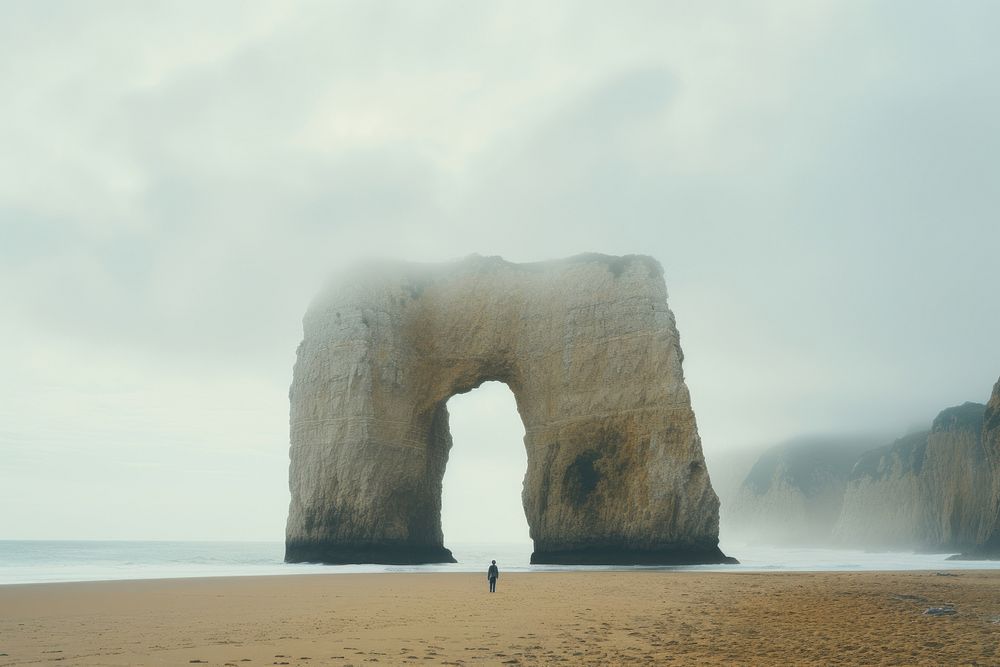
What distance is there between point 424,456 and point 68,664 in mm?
30028

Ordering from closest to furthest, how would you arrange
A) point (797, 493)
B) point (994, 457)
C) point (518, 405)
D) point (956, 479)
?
point (518, 405), point (994, 457), point (956, 479), point (797, 493)

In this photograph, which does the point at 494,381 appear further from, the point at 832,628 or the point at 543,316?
the point at 832,628

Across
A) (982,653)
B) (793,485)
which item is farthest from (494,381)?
(793,485)

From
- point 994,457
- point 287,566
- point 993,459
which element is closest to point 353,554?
point 287,566

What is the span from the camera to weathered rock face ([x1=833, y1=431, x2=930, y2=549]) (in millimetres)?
69012

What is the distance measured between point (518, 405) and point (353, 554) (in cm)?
1078

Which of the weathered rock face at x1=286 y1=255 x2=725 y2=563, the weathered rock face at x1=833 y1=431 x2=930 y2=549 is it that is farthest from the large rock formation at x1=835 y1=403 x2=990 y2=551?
the weathered rock face at x1=286 y1=255 x2=725 y2=563

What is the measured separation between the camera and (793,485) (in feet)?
336

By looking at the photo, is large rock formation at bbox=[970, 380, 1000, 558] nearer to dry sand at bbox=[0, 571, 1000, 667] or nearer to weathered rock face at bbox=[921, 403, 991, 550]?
weathered rock face at bbox=[921, 403, 991, 550]

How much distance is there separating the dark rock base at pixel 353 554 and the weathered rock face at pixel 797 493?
7440 cm

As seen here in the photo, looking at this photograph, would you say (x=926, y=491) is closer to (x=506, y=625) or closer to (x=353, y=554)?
(x=353, y=554)

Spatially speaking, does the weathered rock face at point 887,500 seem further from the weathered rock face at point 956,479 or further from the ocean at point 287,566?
the ocean at point 287,566

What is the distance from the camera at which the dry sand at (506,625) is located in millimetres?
8133

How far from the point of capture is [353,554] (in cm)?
3381
